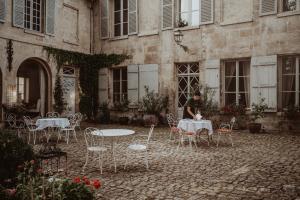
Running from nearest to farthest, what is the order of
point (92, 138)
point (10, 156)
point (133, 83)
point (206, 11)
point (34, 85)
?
1. point (10, 156)
2. point (92, 138)
3. point (206, 11)
4. point (133, 83)
5. point (34, 85)

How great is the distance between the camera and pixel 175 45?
12.4m

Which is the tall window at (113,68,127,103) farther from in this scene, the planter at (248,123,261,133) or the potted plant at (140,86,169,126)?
the planter at (248,123,261,133)

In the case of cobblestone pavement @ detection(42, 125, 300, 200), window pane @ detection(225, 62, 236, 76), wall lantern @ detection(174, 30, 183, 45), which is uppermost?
wall lantern @ detection(174, 30, 183, 45)

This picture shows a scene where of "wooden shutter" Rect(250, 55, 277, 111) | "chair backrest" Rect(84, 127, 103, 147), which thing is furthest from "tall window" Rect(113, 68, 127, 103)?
"wooden shutter" Rect(250, 55, 277, 111)

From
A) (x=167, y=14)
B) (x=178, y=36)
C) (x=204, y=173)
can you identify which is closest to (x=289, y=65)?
(x=178, y=36)

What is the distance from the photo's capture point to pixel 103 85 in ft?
46.9

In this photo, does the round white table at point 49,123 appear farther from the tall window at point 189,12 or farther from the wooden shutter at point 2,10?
the tall window at point 189,12

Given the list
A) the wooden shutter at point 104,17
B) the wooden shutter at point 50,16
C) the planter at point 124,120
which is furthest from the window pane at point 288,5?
the wooden shutter at point 50,16

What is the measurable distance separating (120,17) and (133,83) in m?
3.28

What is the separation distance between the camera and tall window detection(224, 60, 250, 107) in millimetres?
10992

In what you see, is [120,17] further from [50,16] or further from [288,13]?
[288,13]

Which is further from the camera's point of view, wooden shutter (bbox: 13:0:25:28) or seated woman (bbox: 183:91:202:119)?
wooden shutter (bbox: 13:0:25:28)

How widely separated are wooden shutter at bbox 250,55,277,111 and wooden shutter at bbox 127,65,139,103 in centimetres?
486

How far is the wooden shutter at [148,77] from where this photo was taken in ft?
42.1
